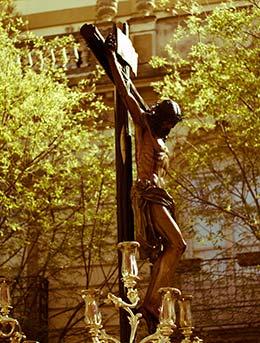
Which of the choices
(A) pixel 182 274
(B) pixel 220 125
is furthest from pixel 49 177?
(B) pixel 220 125

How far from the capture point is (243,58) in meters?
13.0

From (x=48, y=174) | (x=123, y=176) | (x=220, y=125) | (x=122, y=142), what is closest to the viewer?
(x=123, y=176)

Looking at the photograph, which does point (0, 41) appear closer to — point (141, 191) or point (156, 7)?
point (156, 7)

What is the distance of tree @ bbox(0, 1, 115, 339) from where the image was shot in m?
13.6

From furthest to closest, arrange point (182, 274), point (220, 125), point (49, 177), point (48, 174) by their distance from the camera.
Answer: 1. point (182, 274)
2. point (49, 177)
3. point (48, 174)
4. point (220, 125)

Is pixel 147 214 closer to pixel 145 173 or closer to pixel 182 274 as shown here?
pixel 145 173

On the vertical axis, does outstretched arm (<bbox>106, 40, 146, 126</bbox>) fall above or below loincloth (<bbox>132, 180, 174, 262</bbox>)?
above

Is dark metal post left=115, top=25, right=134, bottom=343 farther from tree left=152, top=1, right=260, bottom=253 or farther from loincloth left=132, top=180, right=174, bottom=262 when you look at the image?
tree left=152, top=1, right=260, bottom=253

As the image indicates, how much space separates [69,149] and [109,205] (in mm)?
1093

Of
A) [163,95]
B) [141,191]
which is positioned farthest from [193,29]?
[141,191]

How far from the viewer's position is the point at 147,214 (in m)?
6.89

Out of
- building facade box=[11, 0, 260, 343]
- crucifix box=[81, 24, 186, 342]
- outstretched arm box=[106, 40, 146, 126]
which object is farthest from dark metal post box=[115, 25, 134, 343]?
building facade box=[11, 0, 260, 343]

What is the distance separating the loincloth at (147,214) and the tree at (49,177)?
6242 mm

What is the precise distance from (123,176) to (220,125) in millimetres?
6499
